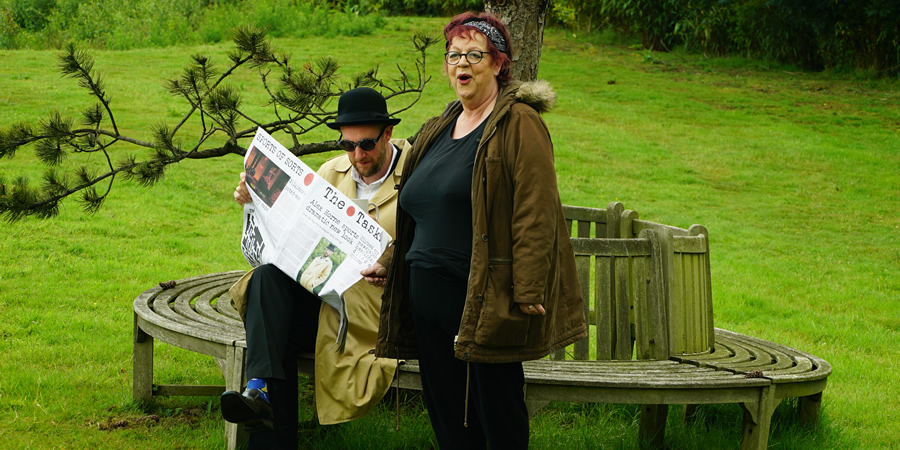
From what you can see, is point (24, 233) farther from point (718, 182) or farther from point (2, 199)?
point (718, 182)

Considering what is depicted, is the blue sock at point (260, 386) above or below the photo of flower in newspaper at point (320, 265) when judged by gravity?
below

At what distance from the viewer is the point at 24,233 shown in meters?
8.30

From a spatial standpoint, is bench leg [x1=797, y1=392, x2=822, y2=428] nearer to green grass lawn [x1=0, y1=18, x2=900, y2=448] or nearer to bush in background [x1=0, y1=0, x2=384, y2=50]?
green grass lawn [x1=0, y1=18, x2=900, y2=448]

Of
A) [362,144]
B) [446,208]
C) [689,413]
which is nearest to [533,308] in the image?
[446,208]

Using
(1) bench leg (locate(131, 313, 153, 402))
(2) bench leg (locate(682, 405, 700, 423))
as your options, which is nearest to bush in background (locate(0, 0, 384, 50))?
(1) bench leg (locate(131, 313, 153, 402))

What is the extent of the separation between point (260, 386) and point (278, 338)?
221 mm

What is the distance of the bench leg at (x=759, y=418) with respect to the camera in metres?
3.67

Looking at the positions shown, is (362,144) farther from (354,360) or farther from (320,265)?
(354,360)

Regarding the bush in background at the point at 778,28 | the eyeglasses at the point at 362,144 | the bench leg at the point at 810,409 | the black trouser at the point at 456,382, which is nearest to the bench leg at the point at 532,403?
the black trouser at the point at 456,382

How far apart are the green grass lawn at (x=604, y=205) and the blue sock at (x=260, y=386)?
60cm

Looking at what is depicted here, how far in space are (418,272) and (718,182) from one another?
1123 centimetres

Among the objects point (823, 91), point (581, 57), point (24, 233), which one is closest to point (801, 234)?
point (24, 233)

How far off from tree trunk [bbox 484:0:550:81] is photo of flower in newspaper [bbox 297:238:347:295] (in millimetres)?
2100

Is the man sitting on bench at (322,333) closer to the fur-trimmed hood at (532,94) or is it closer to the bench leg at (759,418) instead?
the fur-trimmed hood at (532,94)
